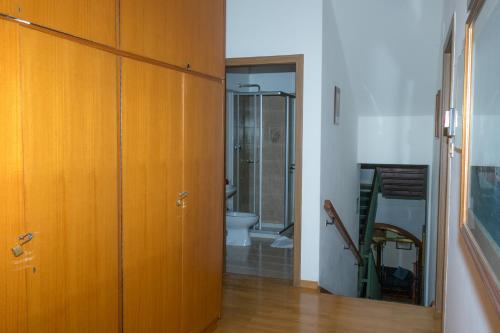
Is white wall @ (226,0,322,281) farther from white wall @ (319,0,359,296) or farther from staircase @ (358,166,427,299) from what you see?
staircase @ (358,166,427,299)

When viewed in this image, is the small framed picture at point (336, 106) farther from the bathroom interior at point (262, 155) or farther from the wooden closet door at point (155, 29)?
the wooden closet door at point (155, 29)

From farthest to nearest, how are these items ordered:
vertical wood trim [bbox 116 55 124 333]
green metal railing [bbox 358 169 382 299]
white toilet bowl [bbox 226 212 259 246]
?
green metal railing [bbox 358 169 382 299] < white toilet bowl [bbox 226 212 259 246] < vertical wood trim [bbox 116 55 124 333]

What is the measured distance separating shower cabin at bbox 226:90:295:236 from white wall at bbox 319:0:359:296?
823 mm

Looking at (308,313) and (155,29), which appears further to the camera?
(308,313)

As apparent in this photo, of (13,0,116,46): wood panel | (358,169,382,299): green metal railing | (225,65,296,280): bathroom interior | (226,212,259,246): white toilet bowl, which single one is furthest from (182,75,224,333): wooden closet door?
(358,169,382,299): green metal railing

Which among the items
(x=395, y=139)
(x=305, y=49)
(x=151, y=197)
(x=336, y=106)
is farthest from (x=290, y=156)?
(x=151, y=197)

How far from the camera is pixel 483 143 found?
1.06m

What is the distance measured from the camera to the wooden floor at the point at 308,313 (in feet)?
10.5

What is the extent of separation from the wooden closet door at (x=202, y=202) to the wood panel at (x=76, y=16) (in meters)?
0.71

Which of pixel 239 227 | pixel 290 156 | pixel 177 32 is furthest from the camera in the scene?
pixel 290 156

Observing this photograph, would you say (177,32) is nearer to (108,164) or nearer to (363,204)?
(108,164)

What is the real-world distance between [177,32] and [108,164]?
91cm

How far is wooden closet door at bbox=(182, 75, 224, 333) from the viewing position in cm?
270

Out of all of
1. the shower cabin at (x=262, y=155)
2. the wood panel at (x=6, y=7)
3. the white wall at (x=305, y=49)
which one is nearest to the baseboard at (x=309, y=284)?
the white wall at (x=305, y=49)
